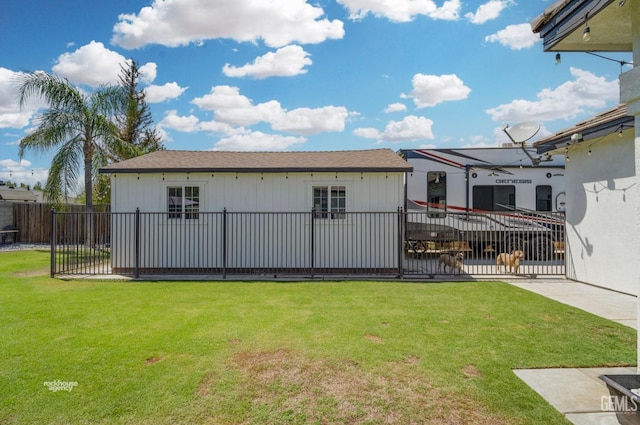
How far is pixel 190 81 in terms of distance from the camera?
18.6 meters

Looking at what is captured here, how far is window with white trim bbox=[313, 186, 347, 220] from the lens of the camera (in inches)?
406

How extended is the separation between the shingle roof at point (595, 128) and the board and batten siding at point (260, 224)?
149 inches

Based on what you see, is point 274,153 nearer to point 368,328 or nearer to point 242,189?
point 242,189

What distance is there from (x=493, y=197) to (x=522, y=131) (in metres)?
4.26

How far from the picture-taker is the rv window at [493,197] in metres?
12.7

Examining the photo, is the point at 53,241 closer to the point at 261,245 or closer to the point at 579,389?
the point at 261,245

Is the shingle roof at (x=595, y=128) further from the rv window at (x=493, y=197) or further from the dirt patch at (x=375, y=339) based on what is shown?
the dirt patch at (x=375, y=339)

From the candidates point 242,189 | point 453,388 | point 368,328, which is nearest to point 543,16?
point 453,388

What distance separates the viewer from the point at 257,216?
33.7 feet

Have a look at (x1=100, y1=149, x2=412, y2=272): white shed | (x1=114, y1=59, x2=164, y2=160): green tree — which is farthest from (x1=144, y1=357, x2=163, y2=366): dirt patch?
(x1=114, y1=59, x2=164, y2=160): green tree

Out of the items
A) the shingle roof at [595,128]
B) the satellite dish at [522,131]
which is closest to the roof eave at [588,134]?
the shingle roof at [595,128]

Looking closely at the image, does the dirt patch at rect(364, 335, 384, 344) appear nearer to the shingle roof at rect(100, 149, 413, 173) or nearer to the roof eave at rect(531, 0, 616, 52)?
the roof eave at rect(531, 0, 616, 52)

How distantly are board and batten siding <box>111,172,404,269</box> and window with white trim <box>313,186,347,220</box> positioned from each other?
6.0 inches

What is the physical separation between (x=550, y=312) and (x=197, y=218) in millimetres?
8726
